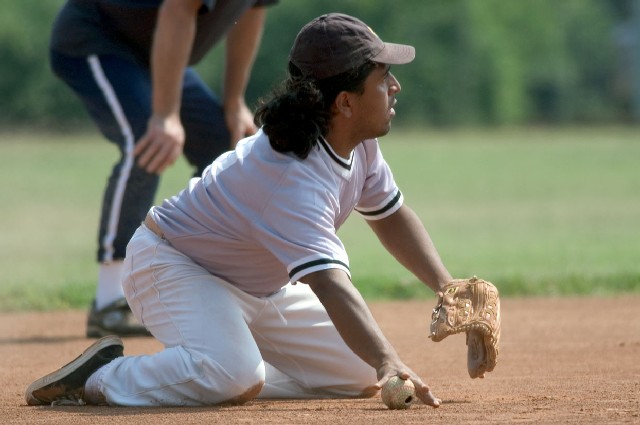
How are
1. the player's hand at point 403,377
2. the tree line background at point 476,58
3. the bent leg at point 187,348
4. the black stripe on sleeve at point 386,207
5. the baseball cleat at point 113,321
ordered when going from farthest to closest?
the tree line background at point 476,58 → the baseball cleat at point 113,321 → the black stripe on sleeve at point 386,207 → the bent leg at point 187,348 → the player's hand at point 403,377

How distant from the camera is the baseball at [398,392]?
11.7ft

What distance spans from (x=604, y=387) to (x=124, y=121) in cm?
272

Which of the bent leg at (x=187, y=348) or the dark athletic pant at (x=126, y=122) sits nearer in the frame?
the bent leg at (x=187, y=348)

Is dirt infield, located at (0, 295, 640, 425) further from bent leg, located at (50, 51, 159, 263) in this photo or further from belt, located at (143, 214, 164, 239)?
belt, located at (143, 214, 164, 239)

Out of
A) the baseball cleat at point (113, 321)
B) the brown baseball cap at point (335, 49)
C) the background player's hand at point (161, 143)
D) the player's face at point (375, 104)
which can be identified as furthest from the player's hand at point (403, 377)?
the baseball cleat at point (113, 321)

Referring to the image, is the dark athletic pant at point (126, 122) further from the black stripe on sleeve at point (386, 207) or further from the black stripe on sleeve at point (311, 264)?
the black stripe on sleeve at point (311, 264)

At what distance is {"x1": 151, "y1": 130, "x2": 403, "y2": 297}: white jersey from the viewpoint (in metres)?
3.67

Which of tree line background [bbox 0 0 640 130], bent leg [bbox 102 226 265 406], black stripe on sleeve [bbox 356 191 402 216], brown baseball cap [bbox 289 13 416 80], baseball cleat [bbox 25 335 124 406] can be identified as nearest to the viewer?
brown baseball cap [bbox 289 13 416 80]

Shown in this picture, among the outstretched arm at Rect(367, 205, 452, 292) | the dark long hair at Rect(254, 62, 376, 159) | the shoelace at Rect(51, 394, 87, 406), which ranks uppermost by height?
the dark long hair at Rect(254, 62, 376, 159)

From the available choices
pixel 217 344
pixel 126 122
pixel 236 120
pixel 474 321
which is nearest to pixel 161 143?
pixel 126 122

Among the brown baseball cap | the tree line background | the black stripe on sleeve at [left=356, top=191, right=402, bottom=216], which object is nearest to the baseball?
the black stripe on sleeve at [left=356, top=191, right=402, bottom=216]

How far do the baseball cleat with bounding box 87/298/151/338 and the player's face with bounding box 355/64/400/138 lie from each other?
2.18m

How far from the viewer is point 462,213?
15031 mm

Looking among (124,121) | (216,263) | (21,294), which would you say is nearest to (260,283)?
(216,263)
